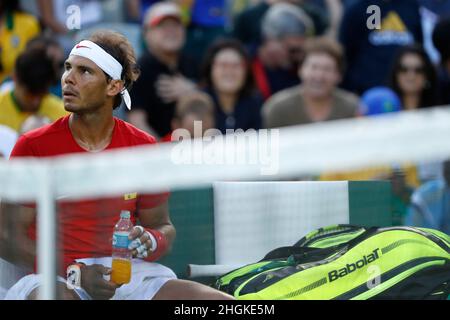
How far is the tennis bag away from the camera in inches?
154

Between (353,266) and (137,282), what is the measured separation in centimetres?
76

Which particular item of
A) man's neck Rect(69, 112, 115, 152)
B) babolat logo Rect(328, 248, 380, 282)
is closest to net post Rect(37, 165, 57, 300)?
man's neck Rect(69, 112, 115, 152)

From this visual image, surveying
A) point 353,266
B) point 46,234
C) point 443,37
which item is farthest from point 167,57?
point 46,234

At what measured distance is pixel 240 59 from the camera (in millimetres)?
7012

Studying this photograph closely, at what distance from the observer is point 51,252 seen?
3.42m

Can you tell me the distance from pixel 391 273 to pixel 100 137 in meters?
1.11

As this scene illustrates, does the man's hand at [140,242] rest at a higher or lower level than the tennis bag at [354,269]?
higher

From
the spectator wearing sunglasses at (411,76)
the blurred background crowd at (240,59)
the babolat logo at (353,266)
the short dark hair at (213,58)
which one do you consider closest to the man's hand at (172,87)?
the blurred background crowd at (240,59)

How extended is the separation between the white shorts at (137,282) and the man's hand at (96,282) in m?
0.02

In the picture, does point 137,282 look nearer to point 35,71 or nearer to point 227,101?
point 35,71

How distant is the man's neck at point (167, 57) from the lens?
711 cm

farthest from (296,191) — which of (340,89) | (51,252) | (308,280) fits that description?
(340,89)

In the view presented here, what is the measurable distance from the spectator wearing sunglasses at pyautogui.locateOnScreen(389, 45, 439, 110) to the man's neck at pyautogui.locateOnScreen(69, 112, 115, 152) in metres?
3.69

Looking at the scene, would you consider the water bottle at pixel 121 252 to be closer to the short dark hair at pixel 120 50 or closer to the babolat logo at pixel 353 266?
the short dark hair at pixel 120 50
